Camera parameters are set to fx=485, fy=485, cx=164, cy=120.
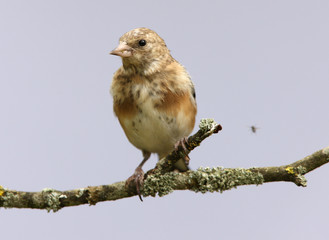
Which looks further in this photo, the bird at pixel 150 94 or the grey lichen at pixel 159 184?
the bird at pixel 150 94

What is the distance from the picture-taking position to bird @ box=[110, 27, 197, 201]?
20.3ft

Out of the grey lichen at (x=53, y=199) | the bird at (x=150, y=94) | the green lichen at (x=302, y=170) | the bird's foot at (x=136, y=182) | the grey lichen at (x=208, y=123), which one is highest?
→ the bird at (x=150, y=94)

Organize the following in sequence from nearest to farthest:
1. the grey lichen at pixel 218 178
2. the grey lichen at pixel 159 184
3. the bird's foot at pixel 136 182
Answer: the grey lichen at pixel 218 178 < the grey lichen at pixel 159 184 < the bird's foot at pixel 136 182

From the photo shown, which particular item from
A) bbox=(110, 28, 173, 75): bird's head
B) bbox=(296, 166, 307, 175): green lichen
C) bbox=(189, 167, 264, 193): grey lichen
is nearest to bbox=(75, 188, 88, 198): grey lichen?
bbox=(189, 167, 264, 193): grey lichen

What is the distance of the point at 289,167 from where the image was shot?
4.96 meters

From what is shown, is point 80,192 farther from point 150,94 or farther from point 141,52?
point 141,52

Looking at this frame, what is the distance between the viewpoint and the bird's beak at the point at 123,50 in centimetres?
628

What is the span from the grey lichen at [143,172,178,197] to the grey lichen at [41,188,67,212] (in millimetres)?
966

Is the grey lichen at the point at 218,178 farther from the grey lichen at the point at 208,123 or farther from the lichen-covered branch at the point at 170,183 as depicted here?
the grey lichen at the point at 208,123

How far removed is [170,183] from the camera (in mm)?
5520

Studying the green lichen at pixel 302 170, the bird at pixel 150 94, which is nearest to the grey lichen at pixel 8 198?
the bird at pixel 150 94

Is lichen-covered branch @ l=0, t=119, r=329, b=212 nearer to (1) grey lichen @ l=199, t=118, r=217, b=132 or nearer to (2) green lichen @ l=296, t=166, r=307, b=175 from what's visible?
(2) green lichen @ l=296, t=166, r=307, b=175

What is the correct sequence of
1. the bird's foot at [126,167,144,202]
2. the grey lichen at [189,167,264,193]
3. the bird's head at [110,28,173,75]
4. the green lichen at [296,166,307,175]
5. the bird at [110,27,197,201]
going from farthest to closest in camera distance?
the bird's head at [110,28,173,75] < the bird at [110,27,197,201] < the bird's foot at [126,167,144,202] < the grey lichen at [189,167,264,193] < the green lichen at [296,166,307,175]

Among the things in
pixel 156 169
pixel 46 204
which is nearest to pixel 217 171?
pixel 156 169
